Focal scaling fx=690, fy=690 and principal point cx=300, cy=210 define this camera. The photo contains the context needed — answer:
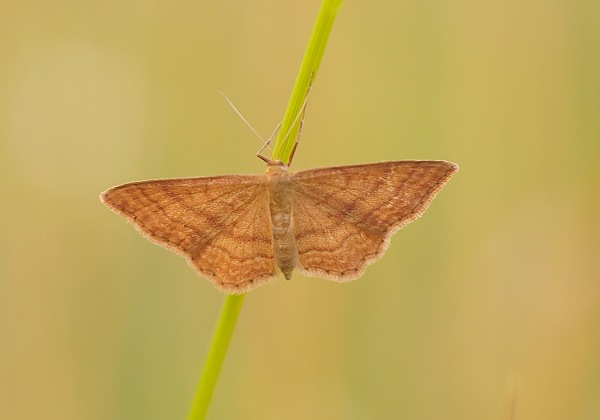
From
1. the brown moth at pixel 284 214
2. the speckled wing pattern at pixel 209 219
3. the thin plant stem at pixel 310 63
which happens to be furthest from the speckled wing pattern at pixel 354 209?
the thin plant stem at pixel 310 63

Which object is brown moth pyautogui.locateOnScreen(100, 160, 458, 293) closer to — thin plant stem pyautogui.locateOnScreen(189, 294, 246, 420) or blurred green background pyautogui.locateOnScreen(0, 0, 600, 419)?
thin plant stem pyautogui.locateOnScreen(189, 294, 246, 420)

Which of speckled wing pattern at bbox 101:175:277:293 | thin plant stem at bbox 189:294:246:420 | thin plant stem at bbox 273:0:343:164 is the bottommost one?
thin plant stem at bbox 189:294:246:420

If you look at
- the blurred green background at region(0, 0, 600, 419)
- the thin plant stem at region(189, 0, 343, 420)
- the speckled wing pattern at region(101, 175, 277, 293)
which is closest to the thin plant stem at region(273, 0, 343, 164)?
the thin plant stem at region(189, 0, 343, 420)

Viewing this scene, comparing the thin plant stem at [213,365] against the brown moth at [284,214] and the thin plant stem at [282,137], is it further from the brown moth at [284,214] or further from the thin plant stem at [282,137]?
the brown moth at [284,214]

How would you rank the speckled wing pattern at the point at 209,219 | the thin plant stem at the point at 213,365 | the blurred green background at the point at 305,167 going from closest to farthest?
the thin plant stem at the point at 213,365 < the speckled wing pattern at the point at 209,219 < the blurred green background at the point at 305,167

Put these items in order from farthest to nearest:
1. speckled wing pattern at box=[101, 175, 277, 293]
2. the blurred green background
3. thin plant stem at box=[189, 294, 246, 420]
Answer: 1. the blurred green background
2. speckled wing pattern at box=[101, 175, 277, 293]
3. thin plant stem at box=[189, 294, 246, 420]

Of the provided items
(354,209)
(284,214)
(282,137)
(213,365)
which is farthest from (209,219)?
(213,365)

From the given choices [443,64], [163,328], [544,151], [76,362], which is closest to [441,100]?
[443,64]
